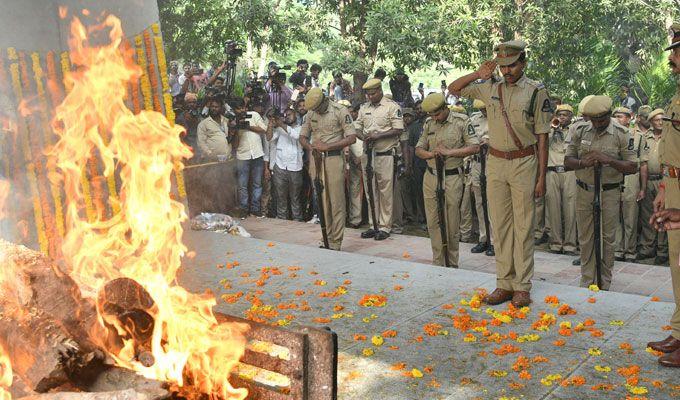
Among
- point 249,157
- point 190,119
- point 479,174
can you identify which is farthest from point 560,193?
point 190,119

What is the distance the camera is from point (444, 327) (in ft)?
18.0

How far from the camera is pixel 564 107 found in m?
9.99

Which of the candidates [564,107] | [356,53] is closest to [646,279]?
[564,107]

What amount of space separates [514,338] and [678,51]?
7.44ft

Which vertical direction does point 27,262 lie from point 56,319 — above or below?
above

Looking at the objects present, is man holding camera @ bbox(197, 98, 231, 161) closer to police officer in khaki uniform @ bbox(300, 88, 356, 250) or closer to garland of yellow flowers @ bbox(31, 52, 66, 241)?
police officer in khaki uniform @ bbox(300, 88, 356, 250)

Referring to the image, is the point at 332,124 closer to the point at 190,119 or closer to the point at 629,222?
the point at 190,119

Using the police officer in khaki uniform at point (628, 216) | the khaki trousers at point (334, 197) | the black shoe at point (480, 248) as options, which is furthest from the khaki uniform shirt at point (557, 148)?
the khaki trousers at point (334, 197)

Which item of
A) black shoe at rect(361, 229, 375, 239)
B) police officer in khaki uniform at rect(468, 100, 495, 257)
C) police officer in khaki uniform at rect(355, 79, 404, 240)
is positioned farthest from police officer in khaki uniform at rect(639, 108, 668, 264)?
black shoe at rect(361, 229, 375, 239)

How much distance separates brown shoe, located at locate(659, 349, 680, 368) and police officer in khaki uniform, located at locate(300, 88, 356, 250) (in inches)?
201

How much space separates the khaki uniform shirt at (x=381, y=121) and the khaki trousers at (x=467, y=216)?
3.99ft

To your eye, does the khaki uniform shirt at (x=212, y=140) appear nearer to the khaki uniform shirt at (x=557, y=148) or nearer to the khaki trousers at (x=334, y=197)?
the khaki trousers at (x=334, y=197)

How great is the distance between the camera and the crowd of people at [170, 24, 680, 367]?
19.3 ft

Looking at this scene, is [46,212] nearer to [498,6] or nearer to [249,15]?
[249,15]
